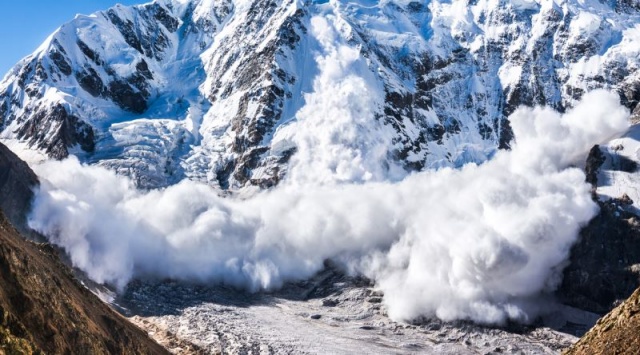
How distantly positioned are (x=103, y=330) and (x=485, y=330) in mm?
126411

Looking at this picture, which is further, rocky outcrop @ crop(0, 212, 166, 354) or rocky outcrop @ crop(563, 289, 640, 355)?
rocky outcrop @ crop(0, 212, 166, 354)

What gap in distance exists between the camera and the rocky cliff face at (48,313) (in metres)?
56.8

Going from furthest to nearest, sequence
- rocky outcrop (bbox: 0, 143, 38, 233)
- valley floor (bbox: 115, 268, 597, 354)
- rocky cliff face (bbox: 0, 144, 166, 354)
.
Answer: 1. rocky outcrop (bbox: 0, 143, 38, 233)
2. valley floor (bbox: 115, 268, 597, 354)
3. rocky cliff face (bbox: 0, 144, 166, 354)

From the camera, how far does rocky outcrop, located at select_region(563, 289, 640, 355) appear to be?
33.2 m

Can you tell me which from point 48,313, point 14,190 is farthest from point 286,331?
point 48,313

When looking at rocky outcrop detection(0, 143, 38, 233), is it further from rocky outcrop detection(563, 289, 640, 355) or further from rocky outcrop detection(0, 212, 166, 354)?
rocky outcrop detection(563, 289, 640, 355)

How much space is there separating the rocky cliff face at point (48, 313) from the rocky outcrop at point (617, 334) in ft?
106

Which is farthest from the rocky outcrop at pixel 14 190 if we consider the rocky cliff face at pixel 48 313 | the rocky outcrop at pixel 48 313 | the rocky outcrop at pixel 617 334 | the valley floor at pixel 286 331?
the rocky outcrop at pixel 617 334

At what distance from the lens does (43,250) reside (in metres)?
107

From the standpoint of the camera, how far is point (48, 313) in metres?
72.2

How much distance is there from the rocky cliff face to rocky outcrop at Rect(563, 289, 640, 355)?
3225 cm

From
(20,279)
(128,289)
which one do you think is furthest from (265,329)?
(20,279)

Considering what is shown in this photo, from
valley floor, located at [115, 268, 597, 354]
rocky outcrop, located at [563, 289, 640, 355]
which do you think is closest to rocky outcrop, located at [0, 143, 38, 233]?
valley floor, located at [115, 268, 597, 354]

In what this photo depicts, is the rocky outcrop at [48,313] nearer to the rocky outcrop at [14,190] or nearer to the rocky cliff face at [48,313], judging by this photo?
the rocky cliff face at [48,313]
